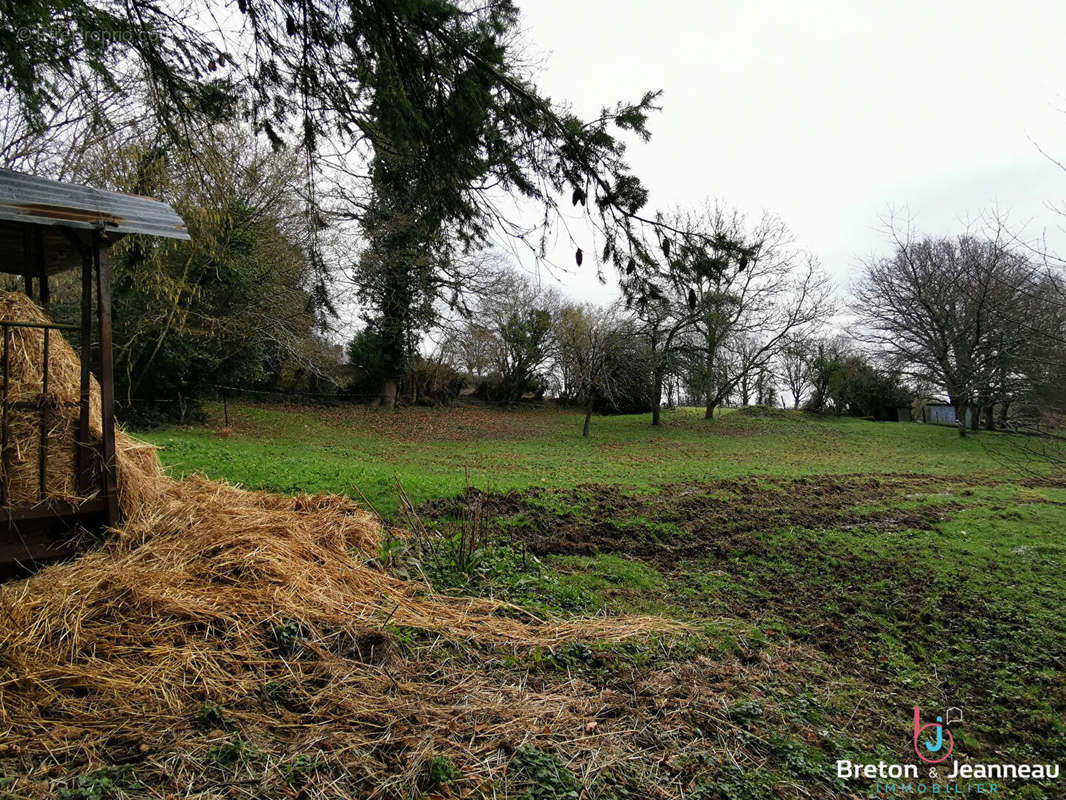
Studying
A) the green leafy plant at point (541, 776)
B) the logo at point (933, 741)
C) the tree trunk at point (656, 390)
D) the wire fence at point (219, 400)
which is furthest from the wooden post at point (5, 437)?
the tree trunk at point (656, 390)

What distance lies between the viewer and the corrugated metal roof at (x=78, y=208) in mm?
2963

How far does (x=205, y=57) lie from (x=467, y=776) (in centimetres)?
474

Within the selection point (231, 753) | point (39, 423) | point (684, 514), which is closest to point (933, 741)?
point (231, 753)

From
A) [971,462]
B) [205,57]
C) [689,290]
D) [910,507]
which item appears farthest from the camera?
[971,462]

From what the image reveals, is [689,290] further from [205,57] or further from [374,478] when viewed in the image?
[374,478]

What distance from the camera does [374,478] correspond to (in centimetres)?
774

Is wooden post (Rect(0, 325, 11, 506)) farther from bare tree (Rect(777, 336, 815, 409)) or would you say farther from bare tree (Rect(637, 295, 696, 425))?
bare tree (Rect(777, 336, 815, 409))

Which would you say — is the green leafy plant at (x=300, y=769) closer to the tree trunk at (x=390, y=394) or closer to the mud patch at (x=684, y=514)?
the mud patch at (x=684, y=514)


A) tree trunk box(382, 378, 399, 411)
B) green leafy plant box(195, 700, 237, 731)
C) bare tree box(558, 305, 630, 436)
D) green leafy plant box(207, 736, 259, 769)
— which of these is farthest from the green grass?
green leafy plant box(207, 736, 259, 769)

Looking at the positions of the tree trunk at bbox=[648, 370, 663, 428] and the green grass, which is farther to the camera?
the tree trunk at bbox=[648, 370, 663, 428]

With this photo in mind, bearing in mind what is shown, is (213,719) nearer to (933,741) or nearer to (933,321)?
(933,741)

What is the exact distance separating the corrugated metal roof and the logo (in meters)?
5.04

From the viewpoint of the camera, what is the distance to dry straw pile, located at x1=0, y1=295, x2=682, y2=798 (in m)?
1.93

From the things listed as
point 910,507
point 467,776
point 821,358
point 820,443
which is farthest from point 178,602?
point 821,358
